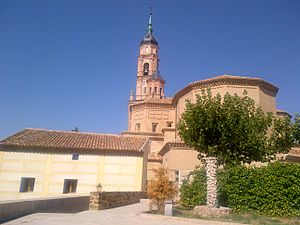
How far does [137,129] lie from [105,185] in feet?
58.4

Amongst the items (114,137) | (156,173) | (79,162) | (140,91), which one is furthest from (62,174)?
(140,91)

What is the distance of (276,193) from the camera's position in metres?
14.8

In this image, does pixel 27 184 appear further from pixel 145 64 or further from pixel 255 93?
pixel 145 64

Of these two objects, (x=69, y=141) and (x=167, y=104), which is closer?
(x=69, y=141)

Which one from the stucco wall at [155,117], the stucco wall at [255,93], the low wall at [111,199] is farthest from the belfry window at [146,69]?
the low wall at [111,199]

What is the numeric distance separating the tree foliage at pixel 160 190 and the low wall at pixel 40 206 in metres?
4.13

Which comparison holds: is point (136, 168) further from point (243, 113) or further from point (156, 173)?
point (243, 113)

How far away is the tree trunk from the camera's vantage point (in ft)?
47.5

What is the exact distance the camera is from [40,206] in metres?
12.8

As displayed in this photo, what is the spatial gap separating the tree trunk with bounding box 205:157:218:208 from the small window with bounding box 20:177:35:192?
49.6 feet

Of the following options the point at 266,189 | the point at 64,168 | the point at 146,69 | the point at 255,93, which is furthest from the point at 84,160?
the point at 146,69

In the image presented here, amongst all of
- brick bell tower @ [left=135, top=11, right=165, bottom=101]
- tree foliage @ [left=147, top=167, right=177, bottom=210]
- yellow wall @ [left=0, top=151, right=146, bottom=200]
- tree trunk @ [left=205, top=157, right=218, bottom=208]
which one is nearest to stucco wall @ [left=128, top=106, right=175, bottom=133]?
yellow wall @ [left=0, top=151, right=146, bottom=200]

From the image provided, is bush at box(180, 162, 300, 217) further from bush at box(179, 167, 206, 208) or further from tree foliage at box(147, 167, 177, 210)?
tree foliage at box(147, 167, 177, 210)

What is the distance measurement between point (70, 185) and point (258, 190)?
14873mm
